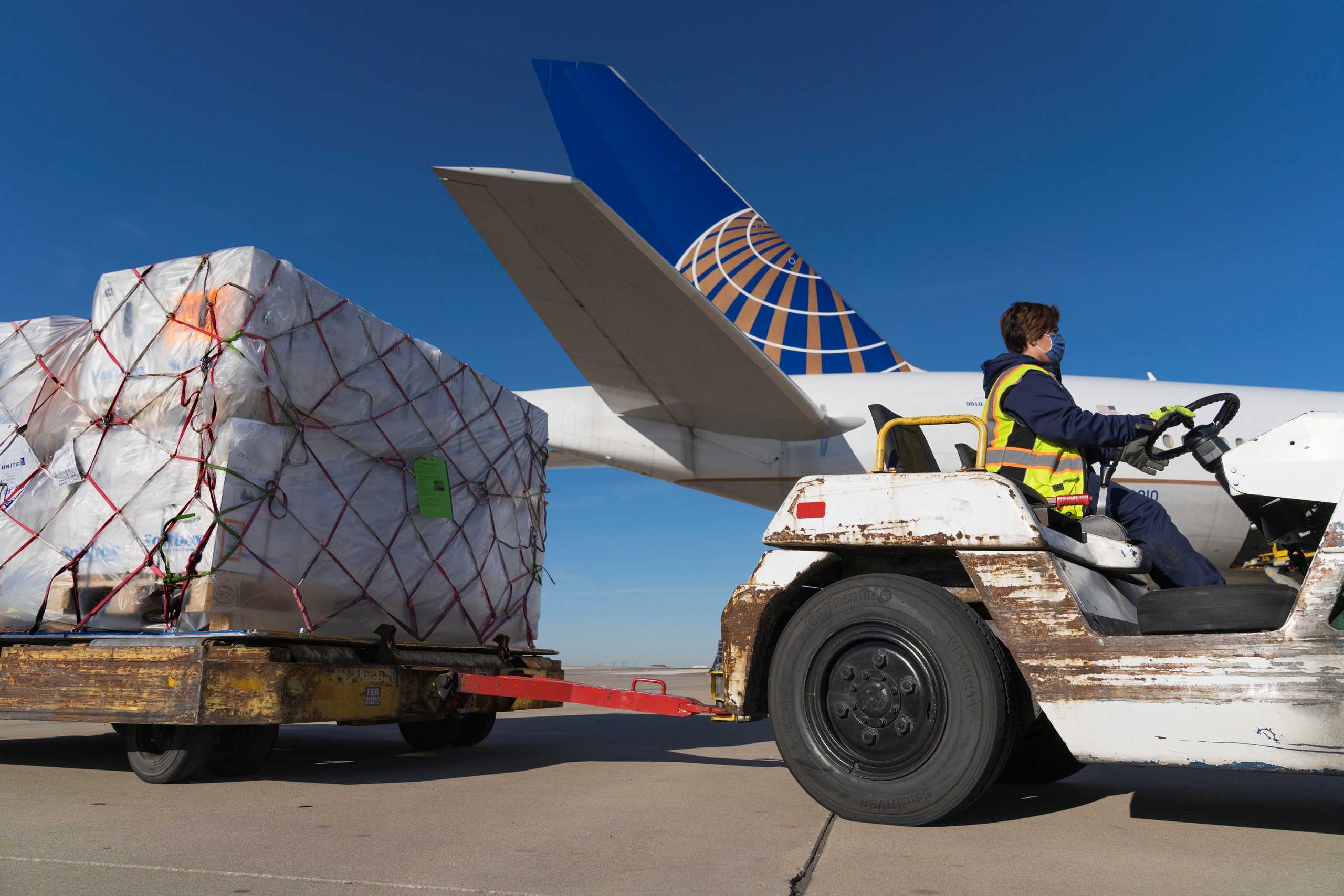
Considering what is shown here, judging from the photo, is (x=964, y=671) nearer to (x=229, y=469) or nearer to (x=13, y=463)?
(x=229, y=469)

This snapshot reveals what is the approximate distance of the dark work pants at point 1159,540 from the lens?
3311 mm

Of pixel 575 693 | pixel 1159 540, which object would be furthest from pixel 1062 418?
pixel 575 693

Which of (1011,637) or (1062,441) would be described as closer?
(1011,637)

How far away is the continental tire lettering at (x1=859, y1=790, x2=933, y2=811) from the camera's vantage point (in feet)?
10.0

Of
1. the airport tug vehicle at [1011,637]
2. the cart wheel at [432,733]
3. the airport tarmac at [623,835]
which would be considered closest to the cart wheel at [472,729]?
the cart wheel at [432,733]

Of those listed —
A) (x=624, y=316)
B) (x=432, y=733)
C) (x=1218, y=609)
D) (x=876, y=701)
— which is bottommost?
(x=432, y=733)

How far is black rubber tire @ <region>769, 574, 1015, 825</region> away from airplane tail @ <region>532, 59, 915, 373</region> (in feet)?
30.8

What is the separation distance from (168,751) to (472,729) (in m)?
2.16

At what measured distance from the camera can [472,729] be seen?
20.4 feet

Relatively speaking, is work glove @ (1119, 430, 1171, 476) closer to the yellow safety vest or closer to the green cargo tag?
the yellow safety vest

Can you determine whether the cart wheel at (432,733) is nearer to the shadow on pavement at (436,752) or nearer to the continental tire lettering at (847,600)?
the shadow on pavement at (436,752)

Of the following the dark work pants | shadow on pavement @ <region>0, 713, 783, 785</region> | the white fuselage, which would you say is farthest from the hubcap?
the white fuselage

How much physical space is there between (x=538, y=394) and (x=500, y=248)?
3.32 meters

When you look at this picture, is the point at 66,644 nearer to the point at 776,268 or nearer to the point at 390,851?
the point at 390,851
